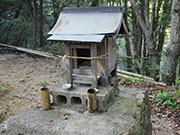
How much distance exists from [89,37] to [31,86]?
4516 mm

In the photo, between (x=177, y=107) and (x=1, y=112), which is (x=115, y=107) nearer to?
(x=177, y=107)

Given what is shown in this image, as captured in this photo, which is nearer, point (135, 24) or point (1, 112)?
point (1, 112)

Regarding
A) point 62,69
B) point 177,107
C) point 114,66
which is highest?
point 114,66

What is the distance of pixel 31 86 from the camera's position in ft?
25.5

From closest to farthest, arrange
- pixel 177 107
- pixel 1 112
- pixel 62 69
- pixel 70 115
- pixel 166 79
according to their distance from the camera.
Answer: pixel 70 115
pixel 1 112
pixel 177 107
pixel 166 79
pixel 62 69

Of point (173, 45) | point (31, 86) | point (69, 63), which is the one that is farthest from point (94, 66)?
point (173, 45)

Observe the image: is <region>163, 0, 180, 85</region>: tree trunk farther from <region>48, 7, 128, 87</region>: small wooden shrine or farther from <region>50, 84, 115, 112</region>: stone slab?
<region>50, 84, 115, 112</region>: stone slab

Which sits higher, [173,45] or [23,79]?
[173,45]

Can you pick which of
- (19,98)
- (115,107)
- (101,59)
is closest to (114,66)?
(101,59)

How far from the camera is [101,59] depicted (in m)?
4.82

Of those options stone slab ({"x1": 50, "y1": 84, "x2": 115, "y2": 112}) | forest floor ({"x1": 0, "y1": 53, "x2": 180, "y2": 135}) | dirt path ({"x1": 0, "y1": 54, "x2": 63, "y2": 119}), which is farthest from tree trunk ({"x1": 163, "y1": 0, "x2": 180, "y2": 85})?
dirt path ({"x1": 0, "y1": 54, "x2": 63, "y2": 119})

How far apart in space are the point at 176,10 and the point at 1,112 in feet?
24.3

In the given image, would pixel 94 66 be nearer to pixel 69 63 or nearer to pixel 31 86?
pixel 69 63

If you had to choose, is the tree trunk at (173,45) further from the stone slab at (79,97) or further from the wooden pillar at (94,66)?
the wooden pillar at (94,66)
